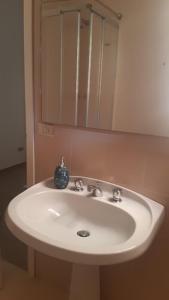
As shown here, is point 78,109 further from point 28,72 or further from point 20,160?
point 20,160

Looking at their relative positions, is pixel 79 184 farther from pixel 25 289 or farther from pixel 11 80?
pixel 11 80

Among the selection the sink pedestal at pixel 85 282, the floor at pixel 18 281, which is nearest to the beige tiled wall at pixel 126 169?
the sink pedestal at pixel 85 282

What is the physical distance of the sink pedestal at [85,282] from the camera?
110 cm

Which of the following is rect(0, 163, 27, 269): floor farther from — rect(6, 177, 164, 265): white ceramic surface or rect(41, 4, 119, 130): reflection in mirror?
rect(41, 4, 119, 130): reflection in mirror

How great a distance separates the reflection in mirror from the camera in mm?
1165

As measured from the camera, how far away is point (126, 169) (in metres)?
1.21

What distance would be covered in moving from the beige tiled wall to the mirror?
66mm

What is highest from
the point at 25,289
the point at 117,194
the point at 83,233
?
the point at 117,194

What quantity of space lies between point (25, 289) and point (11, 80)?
264 centimetres

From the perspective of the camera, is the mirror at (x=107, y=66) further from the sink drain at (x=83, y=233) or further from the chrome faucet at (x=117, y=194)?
the sink drain at (x=83, y=233)

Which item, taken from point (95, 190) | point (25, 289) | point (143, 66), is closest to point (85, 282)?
point (95, 190)

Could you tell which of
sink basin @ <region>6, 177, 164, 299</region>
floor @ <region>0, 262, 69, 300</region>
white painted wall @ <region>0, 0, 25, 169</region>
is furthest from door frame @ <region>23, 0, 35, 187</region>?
white painted wall @ <region>0, 0, 25, 169</region>

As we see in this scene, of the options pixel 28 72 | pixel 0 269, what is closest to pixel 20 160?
pixel 0 269

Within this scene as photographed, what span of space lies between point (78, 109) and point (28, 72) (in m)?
0.36
